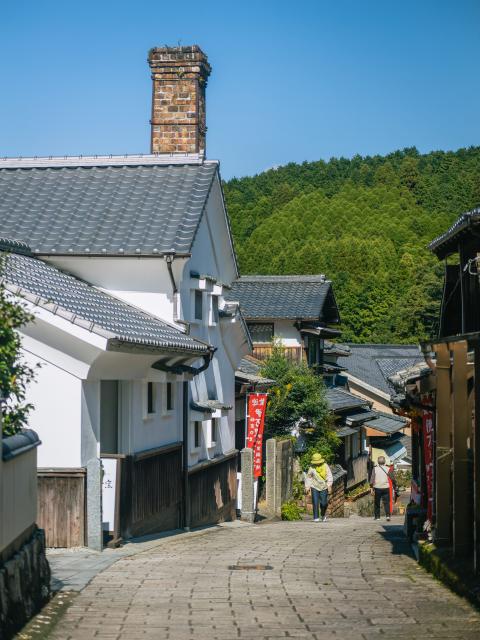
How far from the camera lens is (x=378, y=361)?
205 feet

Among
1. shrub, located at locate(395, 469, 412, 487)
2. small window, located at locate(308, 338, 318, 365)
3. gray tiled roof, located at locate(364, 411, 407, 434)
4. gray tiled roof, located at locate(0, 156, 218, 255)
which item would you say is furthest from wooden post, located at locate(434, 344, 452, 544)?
Answer: shrub, located at locate(395, 469, 412, 487)

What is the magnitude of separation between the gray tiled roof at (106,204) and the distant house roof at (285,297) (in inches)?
670

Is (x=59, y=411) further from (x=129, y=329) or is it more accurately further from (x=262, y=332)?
(x=262, y=332)

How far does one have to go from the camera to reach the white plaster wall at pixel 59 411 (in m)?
13.3

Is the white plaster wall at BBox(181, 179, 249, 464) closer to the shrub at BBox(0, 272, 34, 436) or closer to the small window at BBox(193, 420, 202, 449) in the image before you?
the small window at BBox(193, 420, 202, 449)

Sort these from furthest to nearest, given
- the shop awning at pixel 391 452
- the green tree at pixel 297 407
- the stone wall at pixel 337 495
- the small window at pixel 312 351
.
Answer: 1. the shop awning at pixel 391 452
2. the small window at pixel 312 351
3. the stone wall at pixel 337 495
4. the green tree at pixel 297 407

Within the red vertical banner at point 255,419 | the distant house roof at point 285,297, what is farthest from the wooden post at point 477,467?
the distant house roof at point 285,297

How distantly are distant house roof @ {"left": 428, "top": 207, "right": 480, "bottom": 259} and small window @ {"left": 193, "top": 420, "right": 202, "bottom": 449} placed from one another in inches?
301

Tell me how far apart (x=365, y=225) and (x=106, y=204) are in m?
88.6

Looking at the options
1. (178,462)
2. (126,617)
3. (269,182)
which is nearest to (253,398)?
(178,462)

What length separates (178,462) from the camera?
1886 centimetres

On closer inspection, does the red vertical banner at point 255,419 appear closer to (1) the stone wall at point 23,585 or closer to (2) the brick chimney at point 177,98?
(2) the brick chimney at point 177,98

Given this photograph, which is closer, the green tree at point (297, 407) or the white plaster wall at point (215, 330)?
the white plaster wall at point (215, 330)

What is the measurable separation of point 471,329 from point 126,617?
26.8 feet
